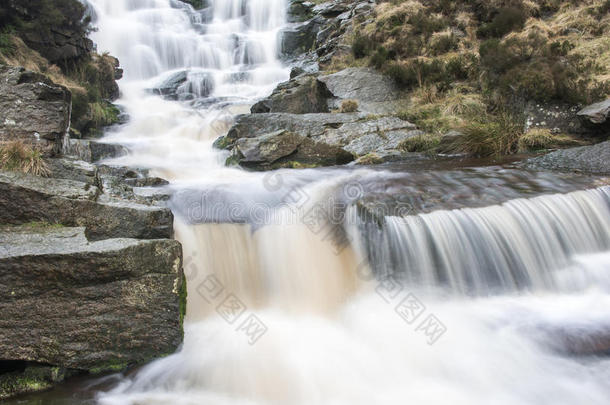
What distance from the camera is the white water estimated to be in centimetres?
305

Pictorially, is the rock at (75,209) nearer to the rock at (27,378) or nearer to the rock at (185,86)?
the rock at (27,378)

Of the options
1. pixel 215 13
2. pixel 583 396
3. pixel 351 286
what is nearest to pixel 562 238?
pixel 583 396

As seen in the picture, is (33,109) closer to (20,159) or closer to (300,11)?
(20,159)

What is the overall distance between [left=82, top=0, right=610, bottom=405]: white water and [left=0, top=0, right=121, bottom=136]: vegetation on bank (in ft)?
22.1

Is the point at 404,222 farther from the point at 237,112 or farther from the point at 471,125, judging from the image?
the point at 237,112

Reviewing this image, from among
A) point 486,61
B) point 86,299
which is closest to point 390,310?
point 86,299

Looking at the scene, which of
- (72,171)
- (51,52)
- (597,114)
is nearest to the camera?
(72,171)

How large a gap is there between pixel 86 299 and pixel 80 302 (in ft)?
0.16

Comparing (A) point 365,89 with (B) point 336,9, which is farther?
(B) point 336,9

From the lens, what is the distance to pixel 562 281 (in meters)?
4.37

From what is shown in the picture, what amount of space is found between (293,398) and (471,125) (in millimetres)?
8169

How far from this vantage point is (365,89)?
11422 millimetres

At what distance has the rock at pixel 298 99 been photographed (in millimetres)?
11289

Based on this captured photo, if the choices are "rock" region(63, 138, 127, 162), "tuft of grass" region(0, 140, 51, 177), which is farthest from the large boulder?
"tuft of grass" region(0, 140, 51, 177)
